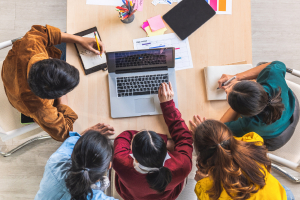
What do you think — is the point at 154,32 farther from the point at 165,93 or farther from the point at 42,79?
the point at 42,79

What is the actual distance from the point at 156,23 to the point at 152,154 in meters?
0.75

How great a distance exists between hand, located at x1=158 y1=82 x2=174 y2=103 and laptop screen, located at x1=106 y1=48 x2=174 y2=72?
11 centimetres

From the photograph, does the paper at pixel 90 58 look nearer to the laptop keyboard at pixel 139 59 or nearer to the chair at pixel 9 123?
the laptop keyboard at pixel 139 59

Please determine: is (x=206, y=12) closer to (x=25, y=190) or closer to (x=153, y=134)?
(x=153, y=134)

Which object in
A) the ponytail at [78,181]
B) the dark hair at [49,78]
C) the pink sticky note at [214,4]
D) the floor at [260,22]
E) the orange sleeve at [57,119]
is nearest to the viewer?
the ponytail at [78,181]

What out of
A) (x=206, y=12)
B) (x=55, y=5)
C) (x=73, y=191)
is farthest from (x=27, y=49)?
(x=55, y=5)

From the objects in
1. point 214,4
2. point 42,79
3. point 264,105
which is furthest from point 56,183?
point 214,4

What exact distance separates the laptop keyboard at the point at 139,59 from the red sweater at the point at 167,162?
0.75ft

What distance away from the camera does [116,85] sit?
114cm

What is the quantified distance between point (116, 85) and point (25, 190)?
1269 mm

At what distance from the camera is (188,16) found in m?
1.21

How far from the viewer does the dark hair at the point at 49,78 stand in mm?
898

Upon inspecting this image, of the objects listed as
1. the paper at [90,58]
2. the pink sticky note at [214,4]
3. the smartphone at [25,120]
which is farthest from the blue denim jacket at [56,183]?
the pink sticky note at [214,4]

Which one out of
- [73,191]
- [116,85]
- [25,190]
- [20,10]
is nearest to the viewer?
[73,191]
